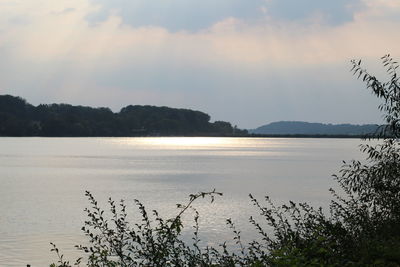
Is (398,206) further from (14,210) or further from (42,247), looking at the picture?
(14,210)

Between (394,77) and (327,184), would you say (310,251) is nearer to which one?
(394,77)

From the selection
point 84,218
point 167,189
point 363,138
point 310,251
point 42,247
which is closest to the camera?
point 310,251

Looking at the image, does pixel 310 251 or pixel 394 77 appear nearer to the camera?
pixel 310 251

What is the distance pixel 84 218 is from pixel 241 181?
159 ft

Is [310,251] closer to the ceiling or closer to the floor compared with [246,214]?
closer to the ceiling

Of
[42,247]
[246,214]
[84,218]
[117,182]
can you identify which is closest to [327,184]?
[117,182]

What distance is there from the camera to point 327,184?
281 feet

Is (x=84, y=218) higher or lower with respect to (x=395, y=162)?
lower

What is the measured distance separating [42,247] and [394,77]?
2144cm

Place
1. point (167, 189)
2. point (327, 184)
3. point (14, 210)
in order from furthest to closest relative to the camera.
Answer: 1. point (327, 184)
2. point (167, 189)
3. point (14, 210)

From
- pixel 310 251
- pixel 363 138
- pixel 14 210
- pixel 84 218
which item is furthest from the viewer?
pixel 14 210

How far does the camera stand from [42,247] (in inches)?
1319

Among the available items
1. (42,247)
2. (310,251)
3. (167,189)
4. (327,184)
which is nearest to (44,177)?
(167,189)

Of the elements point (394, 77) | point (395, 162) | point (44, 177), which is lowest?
point (44, 177)
